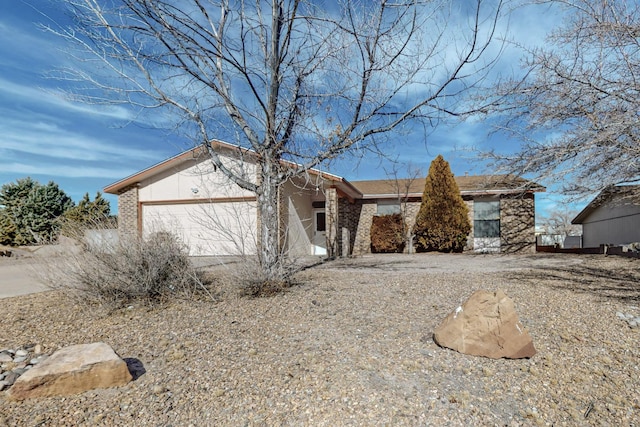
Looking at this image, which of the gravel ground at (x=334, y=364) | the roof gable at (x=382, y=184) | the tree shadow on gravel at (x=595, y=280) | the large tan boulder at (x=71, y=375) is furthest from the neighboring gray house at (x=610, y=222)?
the large tan boulder at (x=71, y=375)

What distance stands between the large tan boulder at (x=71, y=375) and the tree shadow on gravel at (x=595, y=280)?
6.02 meters

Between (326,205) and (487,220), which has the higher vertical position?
(326,205)

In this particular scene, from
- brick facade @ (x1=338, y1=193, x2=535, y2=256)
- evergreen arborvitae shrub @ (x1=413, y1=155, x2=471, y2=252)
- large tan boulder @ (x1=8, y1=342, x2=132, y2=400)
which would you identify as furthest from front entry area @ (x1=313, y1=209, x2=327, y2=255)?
large tan boulder @ (x1=8, y1=342, x2=132, y2=400)

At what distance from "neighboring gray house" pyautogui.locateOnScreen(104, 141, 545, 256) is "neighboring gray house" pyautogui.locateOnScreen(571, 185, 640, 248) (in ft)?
9.98

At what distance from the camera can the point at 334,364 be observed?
3172 mm

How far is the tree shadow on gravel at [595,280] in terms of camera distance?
5647 millimetres

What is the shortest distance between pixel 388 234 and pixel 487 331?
1257 cm

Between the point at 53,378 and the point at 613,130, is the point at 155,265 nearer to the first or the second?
the point at 53,378

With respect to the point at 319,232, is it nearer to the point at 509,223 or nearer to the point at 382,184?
the point at 382,184

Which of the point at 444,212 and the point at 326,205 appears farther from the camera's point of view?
the point at 444,212

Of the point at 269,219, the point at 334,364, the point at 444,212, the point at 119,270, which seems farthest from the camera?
the point at 444,212

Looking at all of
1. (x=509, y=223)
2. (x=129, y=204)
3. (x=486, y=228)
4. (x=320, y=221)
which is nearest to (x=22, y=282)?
A: (x=129, y=204)

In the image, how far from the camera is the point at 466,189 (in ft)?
53.4

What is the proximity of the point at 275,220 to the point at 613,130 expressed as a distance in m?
5.80
